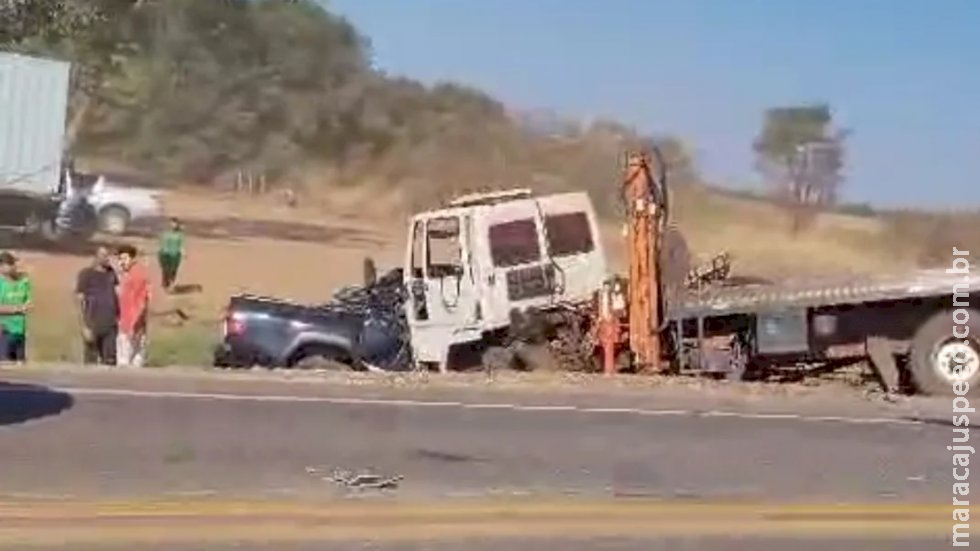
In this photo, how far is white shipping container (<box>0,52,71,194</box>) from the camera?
3931 centimetres

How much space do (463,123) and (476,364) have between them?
6274 centimetres

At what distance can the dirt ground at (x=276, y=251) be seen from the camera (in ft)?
99.3

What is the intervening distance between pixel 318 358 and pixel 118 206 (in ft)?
95.8

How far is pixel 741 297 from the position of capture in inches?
834

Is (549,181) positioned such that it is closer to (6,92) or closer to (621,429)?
(6,92)

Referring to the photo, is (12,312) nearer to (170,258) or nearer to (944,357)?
(944,357)

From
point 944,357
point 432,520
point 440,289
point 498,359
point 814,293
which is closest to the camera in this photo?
point 432,520

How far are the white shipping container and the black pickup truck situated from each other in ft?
58.7

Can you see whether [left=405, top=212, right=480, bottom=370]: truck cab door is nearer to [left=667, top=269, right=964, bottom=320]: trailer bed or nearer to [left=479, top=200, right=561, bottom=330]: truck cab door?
[left=479, top=200, right=561, bottom=330]: truck cab door

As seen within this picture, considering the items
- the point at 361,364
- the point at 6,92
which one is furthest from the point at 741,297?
the point at 6,92

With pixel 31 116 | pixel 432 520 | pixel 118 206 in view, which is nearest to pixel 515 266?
pixel 432 520

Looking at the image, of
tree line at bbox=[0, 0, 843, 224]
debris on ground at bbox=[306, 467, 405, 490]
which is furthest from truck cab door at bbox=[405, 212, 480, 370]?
tree line at bbox=[0, 0, 843, 224]

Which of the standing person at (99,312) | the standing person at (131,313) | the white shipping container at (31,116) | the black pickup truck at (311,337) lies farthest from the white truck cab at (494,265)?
the white shipping container at (31,116)

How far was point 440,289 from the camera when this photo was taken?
22.3 meters
